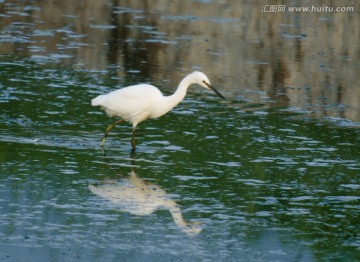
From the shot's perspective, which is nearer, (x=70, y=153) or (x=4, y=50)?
(x=70, y=153)

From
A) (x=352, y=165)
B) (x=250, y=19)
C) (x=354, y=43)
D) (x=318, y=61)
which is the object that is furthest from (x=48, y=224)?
(x=250, y=19)

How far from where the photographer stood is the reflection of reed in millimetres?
20219

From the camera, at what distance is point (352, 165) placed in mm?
14031

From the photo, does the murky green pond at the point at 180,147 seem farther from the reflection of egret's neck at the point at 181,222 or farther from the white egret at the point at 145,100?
the white egret at the point at 145,100

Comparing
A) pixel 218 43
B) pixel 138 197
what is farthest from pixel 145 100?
pixel 218 43

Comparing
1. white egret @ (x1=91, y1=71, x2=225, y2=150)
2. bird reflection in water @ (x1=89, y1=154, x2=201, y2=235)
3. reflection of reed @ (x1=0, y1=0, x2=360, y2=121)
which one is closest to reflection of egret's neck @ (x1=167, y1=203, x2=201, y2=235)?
bird reflection in water @ (x1=89, y1=154, x2=201, y2=235)

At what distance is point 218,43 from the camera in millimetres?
24406

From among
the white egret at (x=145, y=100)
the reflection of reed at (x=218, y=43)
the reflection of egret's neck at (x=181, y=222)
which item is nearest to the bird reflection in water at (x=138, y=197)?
the reflection of egret's neck at (x=181, y=222)

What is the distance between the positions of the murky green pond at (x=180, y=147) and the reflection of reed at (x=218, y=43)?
8cm

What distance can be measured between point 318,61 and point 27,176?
11.8m

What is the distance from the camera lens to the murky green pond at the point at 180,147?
10.5 meters

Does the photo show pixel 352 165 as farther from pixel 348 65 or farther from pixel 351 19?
pixel 351 19

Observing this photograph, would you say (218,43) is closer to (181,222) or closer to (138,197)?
(138,197)

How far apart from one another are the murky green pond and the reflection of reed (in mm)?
76
